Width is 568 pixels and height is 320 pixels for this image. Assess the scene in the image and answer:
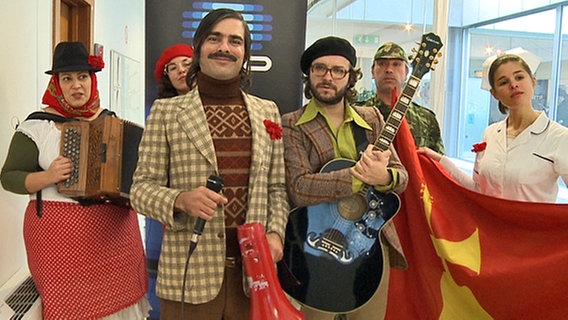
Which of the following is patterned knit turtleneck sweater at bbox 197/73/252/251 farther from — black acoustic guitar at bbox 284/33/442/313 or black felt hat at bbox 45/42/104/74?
black felt hat at bbox 45/42/104/74

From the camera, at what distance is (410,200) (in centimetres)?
227

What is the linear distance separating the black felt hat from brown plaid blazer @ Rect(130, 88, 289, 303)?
20.2 inches

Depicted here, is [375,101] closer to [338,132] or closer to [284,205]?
[338,132]

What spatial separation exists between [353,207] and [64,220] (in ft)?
3.44

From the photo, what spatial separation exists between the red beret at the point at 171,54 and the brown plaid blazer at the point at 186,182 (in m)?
0.86

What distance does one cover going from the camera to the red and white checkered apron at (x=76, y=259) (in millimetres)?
1974

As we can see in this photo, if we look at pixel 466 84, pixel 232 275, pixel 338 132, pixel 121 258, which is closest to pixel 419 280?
pixel 338 132

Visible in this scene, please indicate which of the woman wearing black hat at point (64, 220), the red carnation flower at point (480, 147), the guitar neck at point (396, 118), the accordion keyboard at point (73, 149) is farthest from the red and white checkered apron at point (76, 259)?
the red carnation flower at point (480, 147)

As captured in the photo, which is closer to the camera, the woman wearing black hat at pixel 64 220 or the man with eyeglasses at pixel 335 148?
the man with eyeglasses at pixel 335 148

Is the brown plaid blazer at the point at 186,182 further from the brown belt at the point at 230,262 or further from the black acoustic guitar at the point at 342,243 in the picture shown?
the black acoustic guitar at the point at 342,243

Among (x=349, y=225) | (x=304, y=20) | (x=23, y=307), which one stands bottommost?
(x=23, y=307)

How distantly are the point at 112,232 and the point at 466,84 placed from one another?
501 centimetres

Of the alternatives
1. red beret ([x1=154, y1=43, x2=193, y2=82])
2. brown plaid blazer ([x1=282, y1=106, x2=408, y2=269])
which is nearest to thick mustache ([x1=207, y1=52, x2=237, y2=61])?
brown plaid blazer ([x1=282, y1=106, x2=408, y2=269])

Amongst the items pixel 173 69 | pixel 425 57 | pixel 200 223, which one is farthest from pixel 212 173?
pixel 173 69
